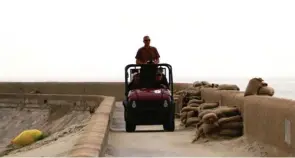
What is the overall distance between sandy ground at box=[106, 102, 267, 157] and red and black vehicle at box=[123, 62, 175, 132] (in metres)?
0.41

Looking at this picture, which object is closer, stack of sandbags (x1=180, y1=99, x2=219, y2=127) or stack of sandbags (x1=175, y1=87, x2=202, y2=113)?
stack of sandbags (x1=180, y1=99, x2=219, y2=127)

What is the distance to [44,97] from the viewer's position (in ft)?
82.8

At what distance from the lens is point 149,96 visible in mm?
10258

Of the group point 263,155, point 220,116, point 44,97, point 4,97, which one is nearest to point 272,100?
point 263,155

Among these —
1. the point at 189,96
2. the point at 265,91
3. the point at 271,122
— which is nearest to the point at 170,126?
the point at 265,91

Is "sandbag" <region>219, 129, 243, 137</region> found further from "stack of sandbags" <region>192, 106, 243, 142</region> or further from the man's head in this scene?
the man's head

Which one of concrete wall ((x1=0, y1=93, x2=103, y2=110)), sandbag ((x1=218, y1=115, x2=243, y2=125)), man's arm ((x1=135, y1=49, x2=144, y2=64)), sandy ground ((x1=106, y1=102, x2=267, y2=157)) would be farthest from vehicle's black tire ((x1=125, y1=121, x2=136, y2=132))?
concrete wall ((x1=0, y1=93, x2=103, y2=110))

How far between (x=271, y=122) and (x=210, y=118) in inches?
93.2

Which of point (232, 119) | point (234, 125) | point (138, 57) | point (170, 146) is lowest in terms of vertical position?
point (170, 146)

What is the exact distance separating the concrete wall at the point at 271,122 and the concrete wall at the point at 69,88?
17.2m

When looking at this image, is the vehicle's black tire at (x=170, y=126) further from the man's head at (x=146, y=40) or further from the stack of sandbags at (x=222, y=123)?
the man's head at (x=146, y=40)

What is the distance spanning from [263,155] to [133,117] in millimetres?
3096

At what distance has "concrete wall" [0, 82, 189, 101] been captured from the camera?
27.1 metres

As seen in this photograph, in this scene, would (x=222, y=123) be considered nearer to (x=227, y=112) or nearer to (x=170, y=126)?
(x=227, y=112)
